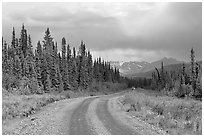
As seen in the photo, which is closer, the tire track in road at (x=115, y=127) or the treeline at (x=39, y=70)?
the tire track in road at (x=115, y=127)

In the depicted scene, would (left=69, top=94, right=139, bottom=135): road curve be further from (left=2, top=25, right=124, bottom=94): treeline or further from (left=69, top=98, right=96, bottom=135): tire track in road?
(left=2, top=25, right=124, bottom=94): treeline

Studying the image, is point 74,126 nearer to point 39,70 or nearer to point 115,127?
point 115,127

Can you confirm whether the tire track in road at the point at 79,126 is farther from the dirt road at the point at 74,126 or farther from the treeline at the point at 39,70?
the treeline at the point at 39,70

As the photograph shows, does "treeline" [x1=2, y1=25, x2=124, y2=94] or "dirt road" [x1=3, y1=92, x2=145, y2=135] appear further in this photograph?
"treeline" [x1=2, y1=25, x2=124, y2=94]

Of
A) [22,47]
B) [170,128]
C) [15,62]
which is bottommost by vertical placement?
[170,128]

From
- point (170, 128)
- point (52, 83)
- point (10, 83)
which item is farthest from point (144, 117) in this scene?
point (52, 83)

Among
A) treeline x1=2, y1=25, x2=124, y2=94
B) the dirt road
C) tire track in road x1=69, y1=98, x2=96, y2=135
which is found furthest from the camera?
treeline x1=2, y1=25, x2=124, y2=94

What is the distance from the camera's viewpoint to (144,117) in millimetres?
19141

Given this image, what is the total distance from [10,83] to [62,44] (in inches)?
2091

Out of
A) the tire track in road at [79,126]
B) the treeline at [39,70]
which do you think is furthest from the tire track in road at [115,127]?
the treeline at [39,70]

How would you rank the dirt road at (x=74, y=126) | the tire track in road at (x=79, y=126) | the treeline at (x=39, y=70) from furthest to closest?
1. the treeline at (x=39, y=70)
2. the dirt road at (x=74, y=126)
3. the tire track in road at (x=79, y=126)

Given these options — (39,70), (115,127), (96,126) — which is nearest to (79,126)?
(96,126)

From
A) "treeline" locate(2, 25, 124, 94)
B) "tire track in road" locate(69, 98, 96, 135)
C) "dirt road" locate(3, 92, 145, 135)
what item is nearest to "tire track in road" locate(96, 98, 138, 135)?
"dirt road" locate(3, 92, 145, 135)

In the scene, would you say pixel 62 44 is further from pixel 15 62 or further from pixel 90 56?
pixel 15 62
